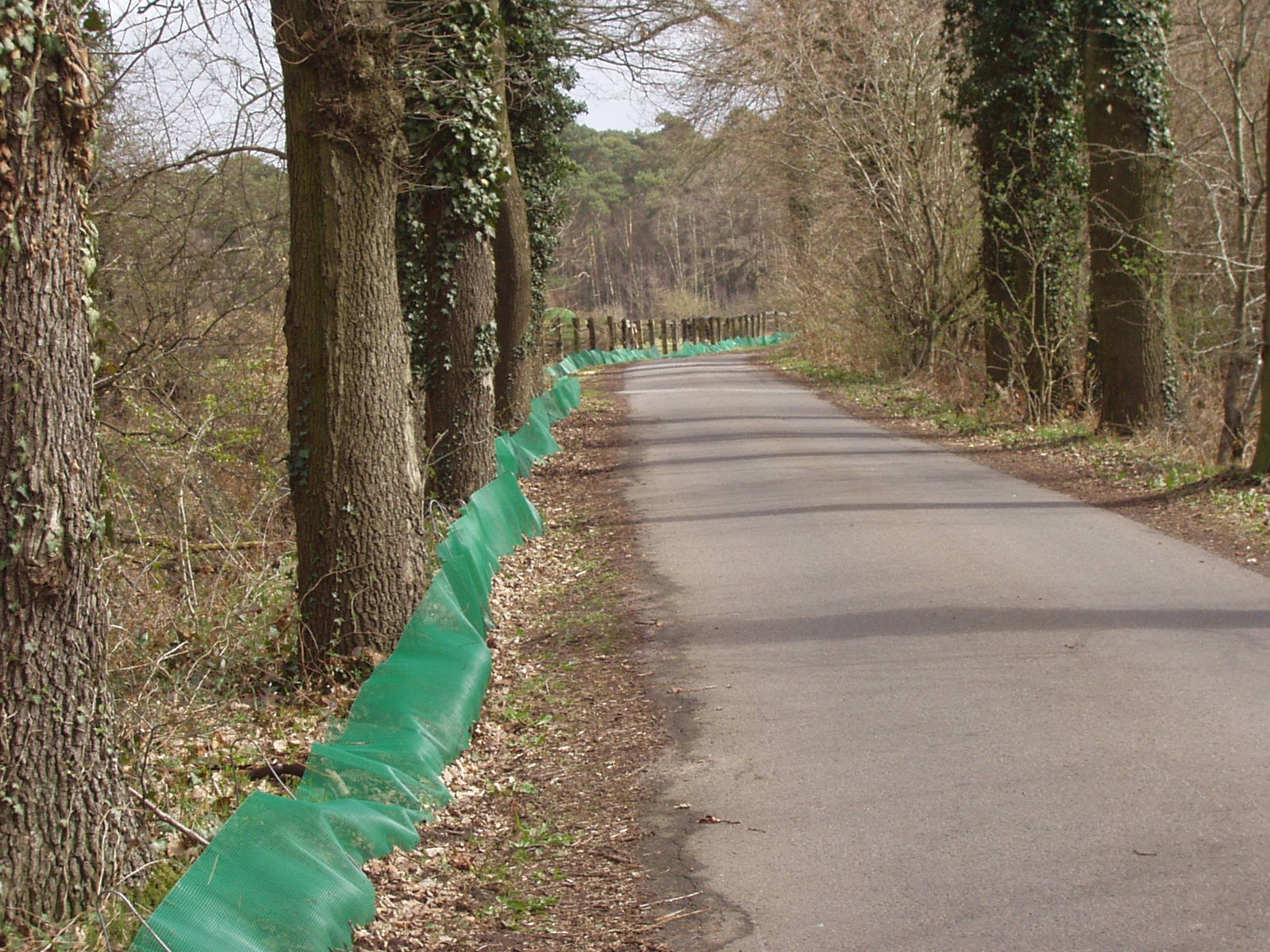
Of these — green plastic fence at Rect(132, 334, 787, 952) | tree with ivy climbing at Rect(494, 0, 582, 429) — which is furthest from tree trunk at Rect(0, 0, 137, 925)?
tree with ivy climbing at Rect(494, 0, 582, 429)

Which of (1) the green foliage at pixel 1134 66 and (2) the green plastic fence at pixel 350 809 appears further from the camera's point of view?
(1) the green foliage at pixel 1134 66

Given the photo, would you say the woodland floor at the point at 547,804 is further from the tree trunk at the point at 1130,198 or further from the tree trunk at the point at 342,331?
the tree trunk at the point at 1130,198

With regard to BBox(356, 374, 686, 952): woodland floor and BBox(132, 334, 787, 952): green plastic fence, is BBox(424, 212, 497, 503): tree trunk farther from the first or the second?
BBox(132, 334, 787, 952): green plastic fence

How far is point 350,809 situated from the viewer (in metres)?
5.05

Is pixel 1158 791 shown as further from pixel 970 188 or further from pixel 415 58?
pixel 970 188

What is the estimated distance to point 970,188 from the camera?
995 inches

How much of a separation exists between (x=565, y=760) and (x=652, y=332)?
61.6m

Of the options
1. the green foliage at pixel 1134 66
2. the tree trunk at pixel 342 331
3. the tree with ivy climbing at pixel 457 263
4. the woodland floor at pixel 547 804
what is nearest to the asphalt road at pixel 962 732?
the woodland floor at pixel 547 804

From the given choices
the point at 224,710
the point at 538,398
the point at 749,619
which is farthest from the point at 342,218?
the point at 538,398

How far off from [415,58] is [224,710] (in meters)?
5.19

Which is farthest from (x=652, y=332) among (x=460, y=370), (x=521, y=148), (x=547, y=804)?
(x=547, y=804)

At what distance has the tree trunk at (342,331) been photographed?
7.99 m

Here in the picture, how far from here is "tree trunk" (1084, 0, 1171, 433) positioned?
53.7 ft

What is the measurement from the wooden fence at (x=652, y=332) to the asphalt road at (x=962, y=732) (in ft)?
115
